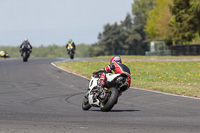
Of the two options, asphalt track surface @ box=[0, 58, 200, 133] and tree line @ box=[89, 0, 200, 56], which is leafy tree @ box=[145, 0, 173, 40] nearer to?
tree line @ box=[89, 0, 200, 56]

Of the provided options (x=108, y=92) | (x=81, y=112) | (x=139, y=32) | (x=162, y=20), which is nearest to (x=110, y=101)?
(x=108, y=92)

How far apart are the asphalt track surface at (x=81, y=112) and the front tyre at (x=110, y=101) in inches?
6.9

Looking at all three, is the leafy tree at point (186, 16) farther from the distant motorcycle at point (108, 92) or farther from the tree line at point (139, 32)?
the distant motorcycle at point (108, 92)

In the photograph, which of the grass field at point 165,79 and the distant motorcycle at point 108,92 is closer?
the distant motorcycle at point 108,92

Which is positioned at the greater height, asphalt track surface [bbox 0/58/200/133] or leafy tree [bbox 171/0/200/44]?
leafy tree [bbox 171/0/200/44]

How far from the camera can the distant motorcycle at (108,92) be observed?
39.4 feet

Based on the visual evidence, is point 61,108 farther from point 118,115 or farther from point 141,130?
point 141,130

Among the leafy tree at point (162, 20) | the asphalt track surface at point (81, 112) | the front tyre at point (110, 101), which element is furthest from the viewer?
the leafy tree at point (162, 20)

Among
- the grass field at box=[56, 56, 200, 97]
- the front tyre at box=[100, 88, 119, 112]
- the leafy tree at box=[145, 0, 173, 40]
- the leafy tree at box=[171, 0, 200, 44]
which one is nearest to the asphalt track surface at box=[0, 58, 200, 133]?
the front tyre at box=[100, 88, 119, 112]

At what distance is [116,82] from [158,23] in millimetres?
73510

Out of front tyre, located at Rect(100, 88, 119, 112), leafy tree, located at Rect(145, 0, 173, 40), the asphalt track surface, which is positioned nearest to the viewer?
the asphalt track surface

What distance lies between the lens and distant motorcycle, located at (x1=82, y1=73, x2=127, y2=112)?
39.4 feet

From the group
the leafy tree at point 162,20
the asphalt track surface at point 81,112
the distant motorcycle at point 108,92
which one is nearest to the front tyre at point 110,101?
the distant motorcycle at point 108,92

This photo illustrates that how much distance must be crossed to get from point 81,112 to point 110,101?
1060 mm
